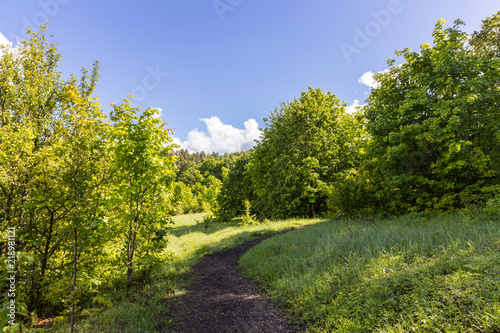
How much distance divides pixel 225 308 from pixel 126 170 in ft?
14.4

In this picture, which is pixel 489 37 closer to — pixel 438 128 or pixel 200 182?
pixel 438 128

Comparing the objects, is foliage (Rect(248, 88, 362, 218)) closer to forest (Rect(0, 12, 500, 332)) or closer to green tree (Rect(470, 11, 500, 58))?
forest (Rect(0, 12, 500, 332))

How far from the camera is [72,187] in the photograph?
3.72m

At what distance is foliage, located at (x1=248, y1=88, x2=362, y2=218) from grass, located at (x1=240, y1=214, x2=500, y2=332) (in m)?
13.9

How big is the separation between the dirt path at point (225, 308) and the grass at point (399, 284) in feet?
1.50

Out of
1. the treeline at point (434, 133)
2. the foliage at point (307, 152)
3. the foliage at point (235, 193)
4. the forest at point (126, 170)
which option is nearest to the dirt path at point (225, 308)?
the forest at point (126, 170)

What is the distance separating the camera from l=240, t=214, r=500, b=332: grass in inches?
113

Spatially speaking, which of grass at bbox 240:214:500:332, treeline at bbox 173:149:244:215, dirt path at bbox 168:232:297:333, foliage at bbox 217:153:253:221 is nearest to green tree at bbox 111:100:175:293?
dirt path at bbox 168:232:297:333

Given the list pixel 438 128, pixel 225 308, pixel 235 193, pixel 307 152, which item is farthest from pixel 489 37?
pixel 235 193

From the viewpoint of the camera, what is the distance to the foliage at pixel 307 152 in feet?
68.3

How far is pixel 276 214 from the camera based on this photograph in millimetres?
22203

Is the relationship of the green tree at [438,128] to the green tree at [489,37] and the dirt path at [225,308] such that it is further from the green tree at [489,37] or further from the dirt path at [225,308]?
the green tree at [489,37]

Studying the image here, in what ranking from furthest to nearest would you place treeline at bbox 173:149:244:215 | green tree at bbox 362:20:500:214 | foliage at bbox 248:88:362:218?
treeline at bbox 173:149:244:215
foliage at bbox 248:88:362:218
green tree at bbox 362:20:500:214

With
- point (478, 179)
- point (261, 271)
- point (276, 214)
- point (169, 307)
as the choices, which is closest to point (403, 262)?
point (261, 271)
